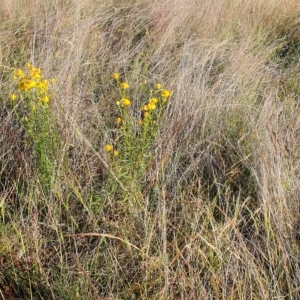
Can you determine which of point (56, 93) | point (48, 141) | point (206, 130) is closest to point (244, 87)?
point (206, 130)

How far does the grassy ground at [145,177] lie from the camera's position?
1.49 metres

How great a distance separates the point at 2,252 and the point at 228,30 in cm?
257

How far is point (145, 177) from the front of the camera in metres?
1.86

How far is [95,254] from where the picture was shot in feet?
5.10

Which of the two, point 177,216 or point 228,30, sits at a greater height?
point 228,30

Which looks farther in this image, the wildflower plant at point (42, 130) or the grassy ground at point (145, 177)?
the wildflower plant at point (42, 130)

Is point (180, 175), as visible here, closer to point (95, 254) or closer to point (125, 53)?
point (95, 254)

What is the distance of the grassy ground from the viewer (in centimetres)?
149

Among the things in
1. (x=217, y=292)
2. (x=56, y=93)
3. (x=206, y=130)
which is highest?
(x=56, y=93)

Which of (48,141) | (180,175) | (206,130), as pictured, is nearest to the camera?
(48,141)

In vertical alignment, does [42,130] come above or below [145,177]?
above

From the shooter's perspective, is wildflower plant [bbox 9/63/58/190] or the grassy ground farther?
wildflower plant [bbox 9/63/58/190]

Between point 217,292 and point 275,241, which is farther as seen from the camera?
point 275,241

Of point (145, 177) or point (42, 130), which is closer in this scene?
point (42, 130)
